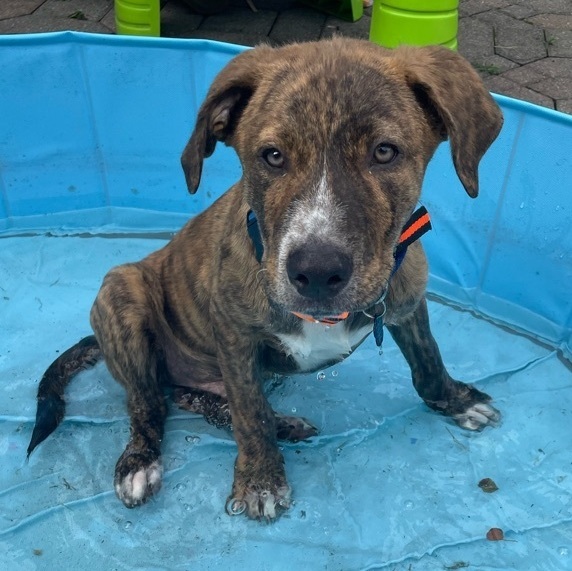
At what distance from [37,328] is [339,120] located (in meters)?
2.88

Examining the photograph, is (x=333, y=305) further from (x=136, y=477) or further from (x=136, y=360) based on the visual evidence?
(x=136, y=477)

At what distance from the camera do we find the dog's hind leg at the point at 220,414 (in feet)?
12.4

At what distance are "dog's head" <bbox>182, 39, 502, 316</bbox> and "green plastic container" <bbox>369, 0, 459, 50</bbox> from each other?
7.93ft

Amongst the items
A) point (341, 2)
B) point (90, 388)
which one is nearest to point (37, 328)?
point (90, 388)

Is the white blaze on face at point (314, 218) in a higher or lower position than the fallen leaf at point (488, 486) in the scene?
higher

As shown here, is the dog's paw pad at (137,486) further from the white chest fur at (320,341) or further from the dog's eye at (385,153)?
the dog's eye at (385,153)

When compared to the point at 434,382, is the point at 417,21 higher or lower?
higher

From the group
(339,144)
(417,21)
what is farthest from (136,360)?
(417,21)

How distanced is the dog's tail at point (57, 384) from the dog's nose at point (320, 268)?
1.77m

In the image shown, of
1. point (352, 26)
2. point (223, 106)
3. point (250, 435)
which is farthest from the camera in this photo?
point (352, 26)

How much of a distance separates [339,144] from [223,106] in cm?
55

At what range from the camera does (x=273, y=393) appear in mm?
4059

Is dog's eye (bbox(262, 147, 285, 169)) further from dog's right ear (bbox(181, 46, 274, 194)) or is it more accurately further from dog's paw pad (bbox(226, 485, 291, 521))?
dog's paw pad (bbox(226, 485, 291, 521))

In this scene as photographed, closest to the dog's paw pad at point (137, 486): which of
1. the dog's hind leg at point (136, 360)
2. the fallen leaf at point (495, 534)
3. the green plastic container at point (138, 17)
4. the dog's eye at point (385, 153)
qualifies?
the dog's hind leg at point (136, 360)
